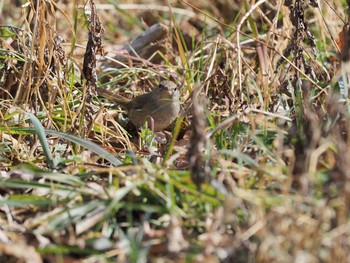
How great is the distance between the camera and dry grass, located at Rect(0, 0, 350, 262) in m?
2.32

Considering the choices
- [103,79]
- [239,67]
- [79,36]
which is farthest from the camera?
[79,36]

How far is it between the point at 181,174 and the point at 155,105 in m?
2.11

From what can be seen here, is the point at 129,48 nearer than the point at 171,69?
No

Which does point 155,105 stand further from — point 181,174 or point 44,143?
point 181,174

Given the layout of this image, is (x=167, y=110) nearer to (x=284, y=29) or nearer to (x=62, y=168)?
(x=284, y=29)

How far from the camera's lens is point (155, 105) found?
15.8 ft

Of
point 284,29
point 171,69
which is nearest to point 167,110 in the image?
point 171,69

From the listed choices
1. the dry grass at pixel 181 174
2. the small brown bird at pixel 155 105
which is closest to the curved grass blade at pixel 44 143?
the dry grass at pixel 181 174

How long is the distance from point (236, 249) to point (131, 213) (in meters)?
0.57

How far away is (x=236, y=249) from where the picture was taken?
93.0 inches

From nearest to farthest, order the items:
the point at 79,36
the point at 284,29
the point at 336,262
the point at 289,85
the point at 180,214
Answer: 1. the point at 336,262
2. the point at 180,214
3. the point at 289,85
4. the point at 284,29
5. the point at 79,36

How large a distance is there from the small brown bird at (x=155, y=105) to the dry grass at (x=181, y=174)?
0.11 m

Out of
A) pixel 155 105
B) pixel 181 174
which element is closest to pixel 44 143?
pixel 181 174

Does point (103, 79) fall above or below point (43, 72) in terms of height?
below
